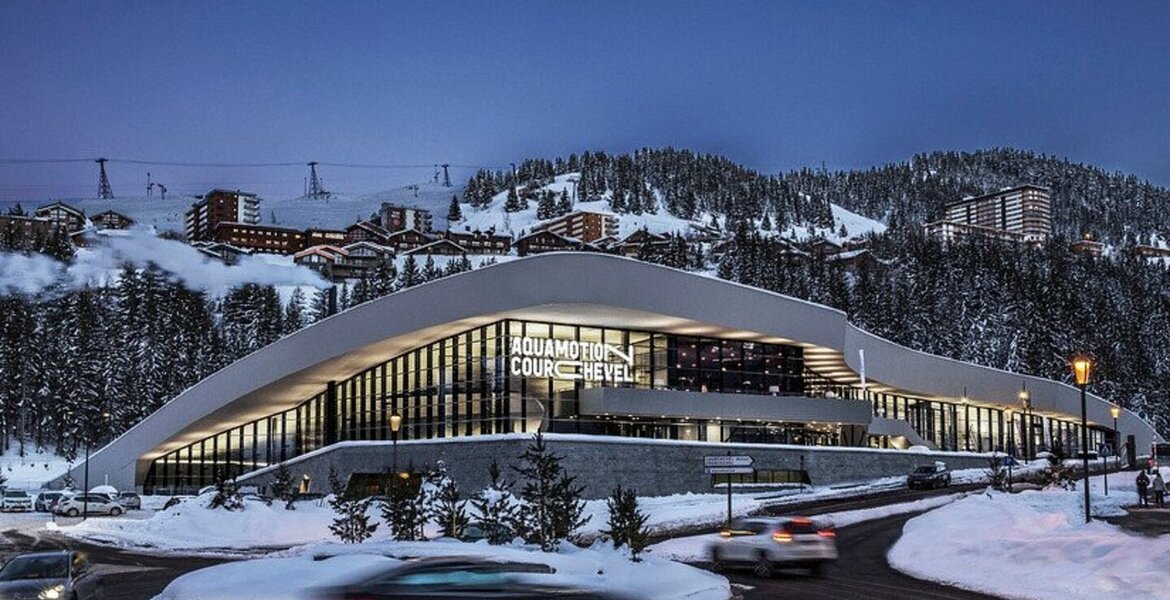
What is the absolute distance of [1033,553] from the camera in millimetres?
25875

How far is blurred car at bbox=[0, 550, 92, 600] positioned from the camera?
20406 millimetres

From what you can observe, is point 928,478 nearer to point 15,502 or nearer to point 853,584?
point 853,584

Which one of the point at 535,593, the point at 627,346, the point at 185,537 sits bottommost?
the point at 185,537

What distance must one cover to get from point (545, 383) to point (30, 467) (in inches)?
2779

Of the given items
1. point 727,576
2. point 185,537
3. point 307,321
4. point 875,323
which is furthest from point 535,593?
point 307,321

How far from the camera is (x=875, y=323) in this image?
461 feet

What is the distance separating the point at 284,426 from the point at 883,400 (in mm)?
44514

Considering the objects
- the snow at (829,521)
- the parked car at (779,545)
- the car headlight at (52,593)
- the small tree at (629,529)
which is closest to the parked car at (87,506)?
the snow at (829,521)

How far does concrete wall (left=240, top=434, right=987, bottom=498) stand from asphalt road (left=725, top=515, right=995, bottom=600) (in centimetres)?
2001

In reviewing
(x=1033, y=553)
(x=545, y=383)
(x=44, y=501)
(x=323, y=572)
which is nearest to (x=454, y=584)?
(x=323, y=572)

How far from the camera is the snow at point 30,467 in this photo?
98.9m

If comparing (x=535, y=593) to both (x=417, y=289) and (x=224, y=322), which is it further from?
(x=224, y=322)

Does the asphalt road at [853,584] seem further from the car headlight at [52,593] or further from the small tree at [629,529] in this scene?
the car headlight at [52,593]

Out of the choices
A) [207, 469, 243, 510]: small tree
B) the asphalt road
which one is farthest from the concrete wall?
the asphalt road
